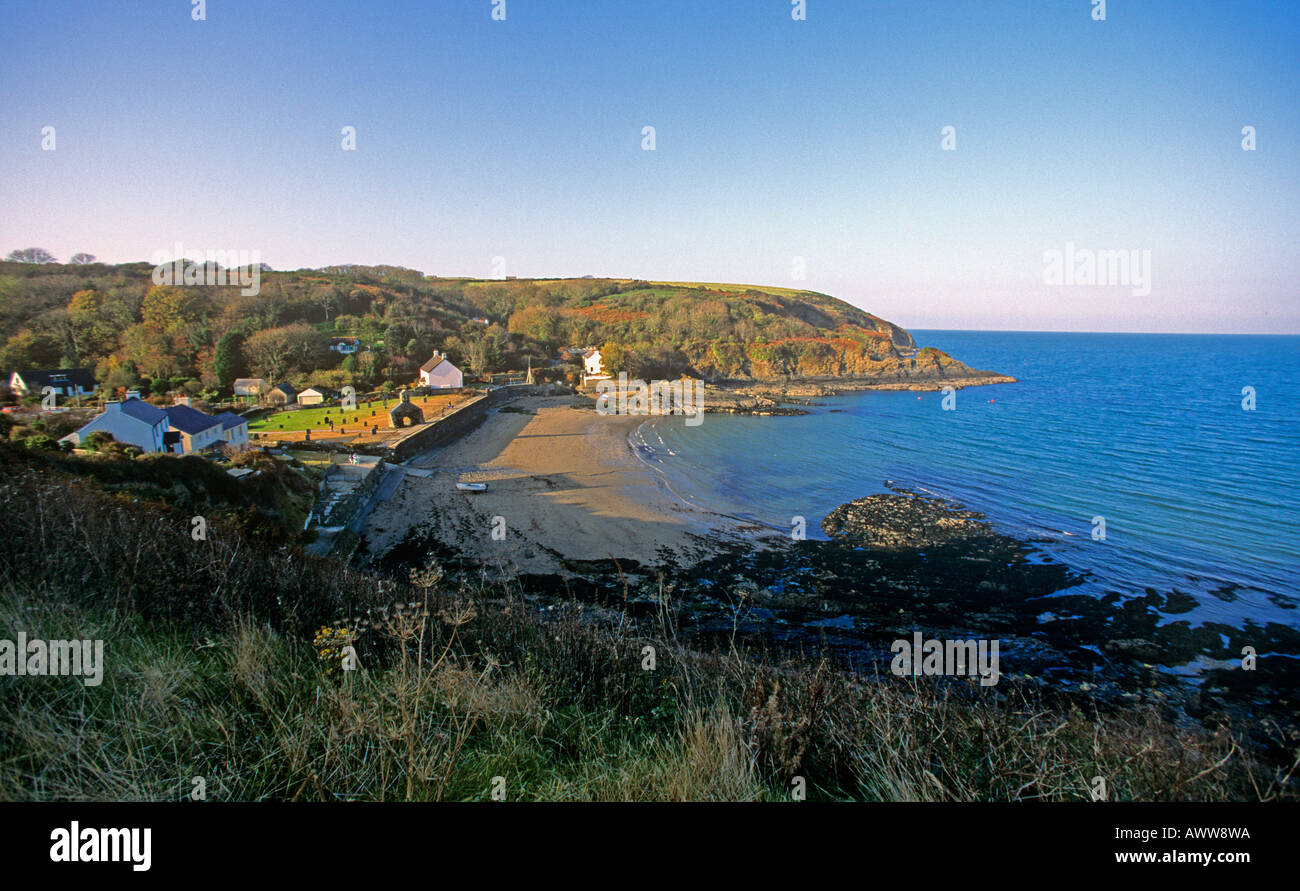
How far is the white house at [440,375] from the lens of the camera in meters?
48.3

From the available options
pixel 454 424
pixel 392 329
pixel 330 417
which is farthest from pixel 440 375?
pixel 330 417

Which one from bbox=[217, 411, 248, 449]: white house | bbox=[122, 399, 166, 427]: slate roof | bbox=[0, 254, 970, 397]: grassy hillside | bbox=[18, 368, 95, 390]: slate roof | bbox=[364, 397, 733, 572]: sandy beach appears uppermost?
bbox=[0, 254, 970, 397]: grassy hillside

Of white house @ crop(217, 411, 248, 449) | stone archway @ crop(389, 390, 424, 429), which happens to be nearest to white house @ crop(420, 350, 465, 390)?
stone archway @ crop(389, 390, 424, 429)

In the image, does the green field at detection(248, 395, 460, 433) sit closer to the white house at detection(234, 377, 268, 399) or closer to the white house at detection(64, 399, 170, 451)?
the white house at detection(234, 377, 268, 399)

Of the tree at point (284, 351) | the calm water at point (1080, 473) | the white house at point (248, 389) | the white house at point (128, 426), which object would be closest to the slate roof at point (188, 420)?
the white house at point (128, 426)

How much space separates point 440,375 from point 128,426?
31.0 meters

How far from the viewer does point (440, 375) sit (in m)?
49.0

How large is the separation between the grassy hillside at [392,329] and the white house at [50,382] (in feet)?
3.73

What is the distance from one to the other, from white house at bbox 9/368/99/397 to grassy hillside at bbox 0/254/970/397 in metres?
1.14

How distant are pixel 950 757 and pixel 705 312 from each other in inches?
3110

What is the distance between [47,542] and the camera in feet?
14.4

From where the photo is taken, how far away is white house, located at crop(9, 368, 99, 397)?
26.0 meters
